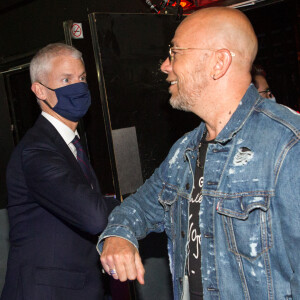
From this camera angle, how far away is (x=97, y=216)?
1.89m

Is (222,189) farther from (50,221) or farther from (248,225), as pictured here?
(50,221)

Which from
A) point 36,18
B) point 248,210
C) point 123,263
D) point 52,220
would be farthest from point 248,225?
point 36,18

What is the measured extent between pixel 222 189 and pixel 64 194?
0.83 metres

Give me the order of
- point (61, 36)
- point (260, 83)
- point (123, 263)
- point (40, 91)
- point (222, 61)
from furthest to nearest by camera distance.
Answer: point (61, 36)
point (260, 83)
point (40, 91)
point (222, 61)
point (123, 263)

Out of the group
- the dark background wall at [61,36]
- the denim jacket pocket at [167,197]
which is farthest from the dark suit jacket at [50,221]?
the dark background wall at [61,36]

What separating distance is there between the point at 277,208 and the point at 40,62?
5.42ft

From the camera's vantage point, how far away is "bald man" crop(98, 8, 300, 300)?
1243 mm

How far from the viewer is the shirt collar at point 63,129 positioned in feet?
7.22

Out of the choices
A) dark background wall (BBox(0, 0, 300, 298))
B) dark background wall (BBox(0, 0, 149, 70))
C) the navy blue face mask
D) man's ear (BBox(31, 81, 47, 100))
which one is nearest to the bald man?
the navy blue face mask

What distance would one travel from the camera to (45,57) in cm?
229

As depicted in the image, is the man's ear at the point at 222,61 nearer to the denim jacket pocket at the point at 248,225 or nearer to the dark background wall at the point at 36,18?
the denim jacket pocket at the point at 248,225

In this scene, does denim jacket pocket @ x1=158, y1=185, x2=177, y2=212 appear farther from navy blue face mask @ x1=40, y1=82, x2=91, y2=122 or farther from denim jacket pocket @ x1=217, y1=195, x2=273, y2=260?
navy blue face mask @ x1=40, y1=82, x2=91, y2=122

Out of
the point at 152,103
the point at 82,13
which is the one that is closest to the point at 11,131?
the point at 82,13

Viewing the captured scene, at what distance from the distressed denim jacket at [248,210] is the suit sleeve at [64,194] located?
0.28 m
